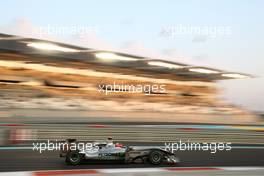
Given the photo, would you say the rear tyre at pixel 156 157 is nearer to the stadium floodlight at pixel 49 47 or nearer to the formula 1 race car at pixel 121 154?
the formula 1 race car at pixel 121 154

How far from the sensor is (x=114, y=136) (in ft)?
22.2

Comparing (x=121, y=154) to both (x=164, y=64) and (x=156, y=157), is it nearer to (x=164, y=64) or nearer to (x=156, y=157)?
(x=156, y=157)

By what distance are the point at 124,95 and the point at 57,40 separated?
4.36ft

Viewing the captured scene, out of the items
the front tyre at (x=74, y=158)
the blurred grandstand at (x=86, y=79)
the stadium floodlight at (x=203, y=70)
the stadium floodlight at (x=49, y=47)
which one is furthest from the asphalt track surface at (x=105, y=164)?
the stadium floodlight at (x=49, y=47)

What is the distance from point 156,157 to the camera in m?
6.73

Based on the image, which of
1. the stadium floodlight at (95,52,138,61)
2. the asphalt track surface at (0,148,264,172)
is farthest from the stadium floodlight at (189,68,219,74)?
the asphalt track surface at (0,148,264,172)

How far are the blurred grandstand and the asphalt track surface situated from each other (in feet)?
2.04

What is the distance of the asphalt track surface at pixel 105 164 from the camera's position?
6426 millimetres

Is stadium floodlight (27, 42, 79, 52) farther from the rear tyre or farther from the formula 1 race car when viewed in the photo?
the rear tyre

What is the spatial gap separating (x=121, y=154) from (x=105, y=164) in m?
0.34

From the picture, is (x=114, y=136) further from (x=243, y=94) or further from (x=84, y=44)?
(x=243, y=94)

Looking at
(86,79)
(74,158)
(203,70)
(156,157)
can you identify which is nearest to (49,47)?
(86,79)

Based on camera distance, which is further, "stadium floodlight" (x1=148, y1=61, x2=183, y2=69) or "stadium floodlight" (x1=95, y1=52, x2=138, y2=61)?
"stadium floodlight" (x1=148, y1=61, x2=183, y2=69)

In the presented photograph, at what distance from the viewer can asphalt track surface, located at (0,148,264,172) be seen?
6.43 m
